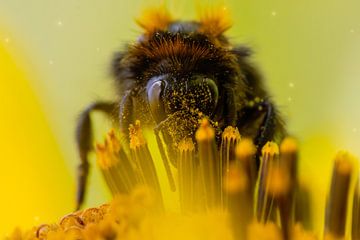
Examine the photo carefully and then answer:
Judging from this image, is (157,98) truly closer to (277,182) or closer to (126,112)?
(126,112)

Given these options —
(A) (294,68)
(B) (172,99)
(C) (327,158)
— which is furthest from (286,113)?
(B) (172,99)

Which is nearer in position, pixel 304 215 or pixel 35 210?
pixel 304 215

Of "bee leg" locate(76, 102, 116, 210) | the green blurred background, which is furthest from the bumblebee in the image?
the green blurred background

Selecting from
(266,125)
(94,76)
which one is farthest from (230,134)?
(94,76)

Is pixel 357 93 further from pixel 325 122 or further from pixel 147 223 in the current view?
pixel 147 223

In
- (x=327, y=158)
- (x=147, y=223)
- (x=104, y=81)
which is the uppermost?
(x=104, y=81)

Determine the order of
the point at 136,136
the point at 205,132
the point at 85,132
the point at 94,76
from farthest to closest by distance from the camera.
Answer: the point at 94,76 → the point at 85,132 → the point at 136,136 → the point at 205,132

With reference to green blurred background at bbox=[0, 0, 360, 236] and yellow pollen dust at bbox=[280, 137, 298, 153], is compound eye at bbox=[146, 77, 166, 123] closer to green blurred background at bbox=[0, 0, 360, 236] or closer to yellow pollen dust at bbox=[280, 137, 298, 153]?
yellow pollen dust at bbox=[280, 137, 298, 153]

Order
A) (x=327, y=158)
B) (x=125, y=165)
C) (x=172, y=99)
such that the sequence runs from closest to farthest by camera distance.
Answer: (x=172, y=99) → (x=125, y=165) → (x=327, y=158)
